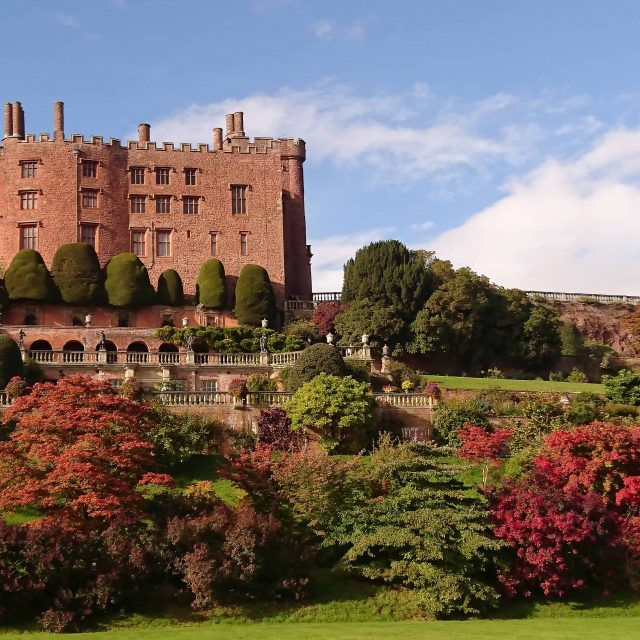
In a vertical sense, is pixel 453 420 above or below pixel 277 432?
above

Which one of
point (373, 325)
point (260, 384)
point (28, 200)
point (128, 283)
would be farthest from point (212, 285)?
point (260, 384)

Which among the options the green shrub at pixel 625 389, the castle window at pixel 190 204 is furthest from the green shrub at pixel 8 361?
the green shrub at pixel 625 389

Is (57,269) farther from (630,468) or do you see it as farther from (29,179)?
(630,468)

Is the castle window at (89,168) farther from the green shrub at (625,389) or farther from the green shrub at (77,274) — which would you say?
the green shrub at (625,389)

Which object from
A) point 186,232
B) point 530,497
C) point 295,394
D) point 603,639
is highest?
point 186,232

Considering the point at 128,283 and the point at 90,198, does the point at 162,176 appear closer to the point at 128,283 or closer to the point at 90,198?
the point at 90,198

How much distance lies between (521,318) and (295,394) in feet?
81.8

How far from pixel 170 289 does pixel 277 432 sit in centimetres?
2372

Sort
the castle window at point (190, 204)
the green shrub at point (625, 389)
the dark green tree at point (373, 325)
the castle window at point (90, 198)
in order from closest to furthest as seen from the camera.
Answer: the green shrub at point (625, 389)
the dark green tree at point (373, 325)
the castle window at point (90, 198)
the castle window at point (190, 204)

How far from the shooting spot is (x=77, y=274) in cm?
6119

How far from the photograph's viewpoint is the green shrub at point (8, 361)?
43.1m

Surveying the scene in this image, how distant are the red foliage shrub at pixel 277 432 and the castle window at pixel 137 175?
27971 mm

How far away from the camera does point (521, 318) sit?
6309cm

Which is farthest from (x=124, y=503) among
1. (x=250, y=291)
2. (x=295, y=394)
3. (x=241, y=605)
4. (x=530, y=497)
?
(x=250, y=291)
